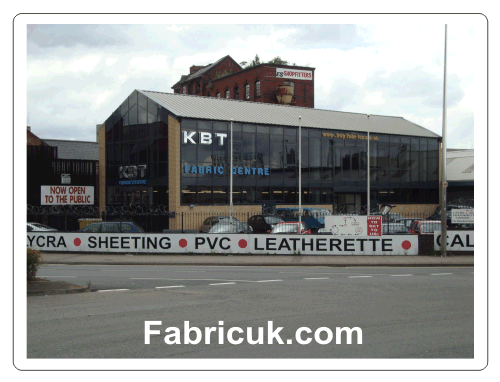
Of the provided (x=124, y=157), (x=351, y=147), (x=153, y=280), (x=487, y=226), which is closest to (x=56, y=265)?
(x=153, y=280)

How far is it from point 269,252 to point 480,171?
58.2 ft

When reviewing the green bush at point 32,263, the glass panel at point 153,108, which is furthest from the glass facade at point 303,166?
the green bush at point 32,263

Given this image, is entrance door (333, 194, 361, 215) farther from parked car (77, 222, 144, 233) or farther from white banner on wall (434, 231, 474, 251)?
parked car (77, 222, 144, 233)

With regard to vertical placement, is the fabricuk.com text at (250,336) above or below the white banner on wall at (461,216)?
below

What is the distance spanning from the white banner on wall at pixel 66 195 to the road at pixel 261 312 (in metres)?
25.2

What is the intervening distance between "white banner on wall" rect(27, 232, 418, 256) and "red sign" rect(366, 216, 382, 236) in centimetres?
27

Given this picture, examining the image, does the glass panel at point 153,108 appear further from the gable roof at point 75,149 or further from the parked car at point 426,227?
the parked car at point 426,227

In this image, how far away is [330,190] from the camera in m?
43.9

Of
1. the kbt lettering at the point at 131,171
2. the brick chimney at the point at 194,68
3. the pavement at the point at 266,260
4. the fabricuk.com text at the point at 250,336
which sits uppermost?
the brick chimney at the point at 194,68

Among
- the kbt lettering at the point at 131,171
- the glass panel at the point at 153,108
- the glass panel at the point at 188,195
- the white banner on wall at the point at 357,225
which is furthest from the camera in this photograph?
the kbt lettering at the point at 131,171

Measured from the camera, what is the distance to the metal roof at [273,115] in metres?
39.1

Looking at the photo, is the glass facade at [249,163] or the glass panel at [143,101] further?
the glass panel at [143,101]

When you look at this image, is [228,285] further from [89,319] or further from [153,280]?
[89,319]

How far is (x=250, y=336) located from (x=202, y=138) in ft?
105
